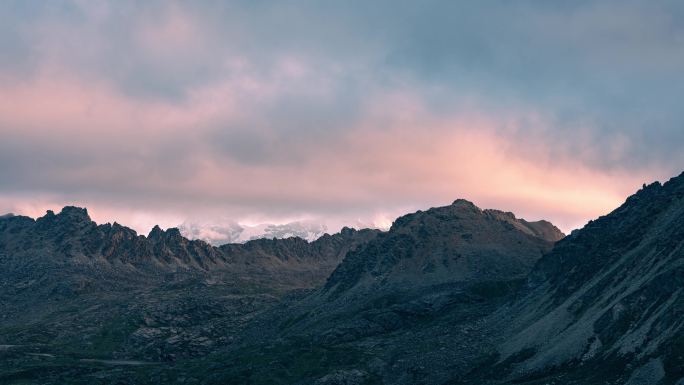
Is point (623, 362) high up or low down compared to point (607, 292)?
down

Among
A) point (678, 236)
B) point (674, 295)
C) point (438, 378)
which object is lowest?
point (438, 378)

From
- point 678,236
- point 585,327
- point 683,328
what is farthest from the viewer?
point 678,236

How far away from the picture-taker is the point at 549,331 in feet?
637

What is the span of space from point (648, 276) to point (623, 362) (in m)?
48.4

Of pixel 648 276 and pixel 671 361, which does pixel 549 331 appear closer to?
pixel 648 276

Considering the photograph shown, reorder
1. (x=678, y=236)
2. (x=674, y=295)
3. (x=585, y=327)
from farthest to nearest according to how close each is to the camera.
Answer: (x=678, y=236), (x=585, y=327), (x=674, y=295)

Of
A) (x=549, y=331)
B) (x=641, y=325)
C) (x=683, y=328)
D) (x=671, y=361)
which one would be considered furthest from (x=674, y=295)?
(x=549, y=331)

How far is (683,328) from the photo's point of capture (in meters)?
135

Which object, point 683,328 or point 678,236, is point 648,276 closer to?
point 678,236

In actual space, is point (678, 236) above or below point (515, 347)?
above

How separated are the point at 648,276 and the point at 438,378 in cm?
7148

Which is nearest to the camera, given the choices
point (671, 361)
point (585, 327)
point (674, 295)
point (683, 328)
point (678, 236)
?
point (671, 361)

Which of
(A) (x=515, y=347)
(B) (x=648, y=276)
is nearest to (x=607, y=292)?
(B) (x=648, y=276)

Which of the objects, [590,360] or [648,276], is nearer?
[590,360]
